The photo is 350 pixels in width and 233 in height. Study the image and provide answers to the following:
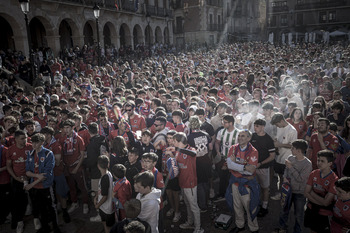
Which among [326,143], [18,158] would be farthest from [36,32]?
[326,143]

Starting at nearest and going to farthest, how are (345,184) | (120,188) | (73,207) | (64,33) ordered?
(345,184), (120,188), (73,207), (64,33)

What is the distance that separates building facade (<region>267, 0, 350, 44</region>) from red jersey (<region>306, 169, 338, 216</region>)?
168ft

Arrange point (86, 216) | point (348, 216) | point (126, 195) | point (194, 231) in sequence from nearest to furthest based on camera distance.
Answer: point (348, 216), point (126, 195), point (194, 231), point (86, 216)

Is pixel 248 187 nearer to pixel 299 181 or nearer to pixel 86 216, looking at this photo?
pixel 299 181

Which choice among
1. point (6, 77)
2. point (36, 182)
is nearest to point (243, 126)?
point (36, 182)

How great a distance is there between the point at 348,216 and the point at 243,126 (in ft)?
9.29

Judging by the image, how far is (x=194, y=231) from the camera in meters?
4.57

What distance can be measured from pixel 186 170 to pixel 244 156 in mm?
985

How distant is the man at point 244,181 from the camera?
4.20 metres

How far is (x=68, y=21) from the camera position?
20609 mm

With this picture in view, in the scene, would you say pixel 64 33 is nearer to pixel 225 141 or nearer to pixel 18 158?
pixel 18 158

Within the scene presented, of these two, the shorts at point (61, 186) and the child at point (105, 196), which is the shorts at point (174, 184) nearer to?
the child at point (105, 196)

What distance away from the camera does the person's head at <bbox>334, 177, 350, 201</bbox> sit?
324cm

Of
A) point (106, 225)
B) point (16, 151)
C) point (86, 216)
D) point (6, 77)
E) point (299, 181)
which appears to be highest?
point (6, 77)
